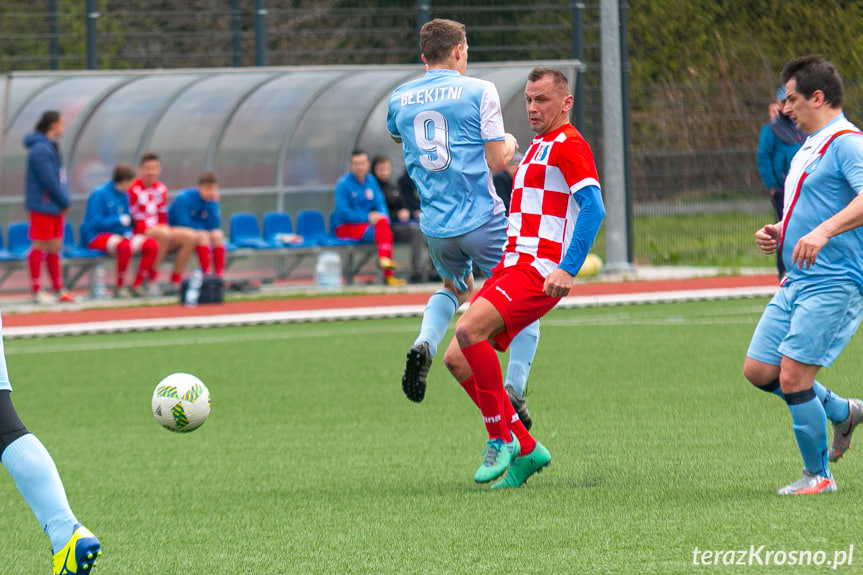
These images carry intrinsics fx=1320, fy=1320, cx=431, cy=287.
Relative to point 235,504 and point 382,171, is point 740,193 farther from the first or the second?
point 235,504

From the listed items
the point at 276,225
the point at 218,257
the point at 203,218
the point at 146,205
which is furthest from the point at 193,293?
the point at 276,225

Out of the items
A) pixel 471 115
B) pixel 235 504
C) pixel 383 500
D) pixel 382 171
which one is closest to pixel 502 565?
pixel 383 500

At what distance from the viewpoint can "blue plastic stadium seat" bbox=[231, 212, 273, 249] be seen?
1877 centimetres

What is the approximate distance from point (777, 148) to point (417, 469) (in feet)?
20.4

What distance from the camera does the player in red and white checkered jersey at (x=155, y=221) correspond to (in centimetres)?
1738

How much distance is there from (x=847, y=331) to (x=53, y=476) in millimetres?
3258

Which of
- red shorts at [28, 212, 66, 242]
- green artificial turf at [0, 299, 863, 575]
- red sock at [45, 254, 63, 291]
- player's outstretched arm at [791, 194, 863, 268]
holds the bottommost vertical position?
red sock at [45, 254, 63, 291]

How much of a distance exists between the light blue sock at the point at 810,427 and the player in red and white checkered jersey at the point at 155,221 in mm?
12697

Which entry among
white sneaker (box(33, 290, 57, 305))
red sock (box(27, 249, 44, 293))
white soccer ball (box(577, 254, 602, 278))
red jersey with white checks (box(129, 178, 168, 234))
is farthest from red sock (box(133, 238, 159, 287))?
white soccer ball (box(577, 254, 602, 278))

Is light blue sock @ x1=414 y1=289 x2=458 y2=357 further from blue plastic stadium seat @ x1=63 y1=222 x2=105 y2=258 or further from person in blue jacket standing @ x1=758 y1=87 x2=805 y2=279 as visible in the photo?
blue plastic stadium seat @ x1=63 y1=222 x2=105 y2=258

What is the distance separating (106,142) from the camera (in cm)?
2031

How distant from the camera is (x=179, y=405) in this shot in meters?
6.55

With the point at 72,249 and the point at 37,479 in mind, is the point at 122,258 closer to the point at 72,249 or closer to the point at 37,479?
the point at 72,249

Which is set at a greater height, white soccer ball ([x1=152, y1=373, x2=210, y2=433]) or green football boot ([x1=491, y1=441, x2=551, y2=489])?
white soccer ball ([x1=152, y1=373, x2=210, y2=433])
